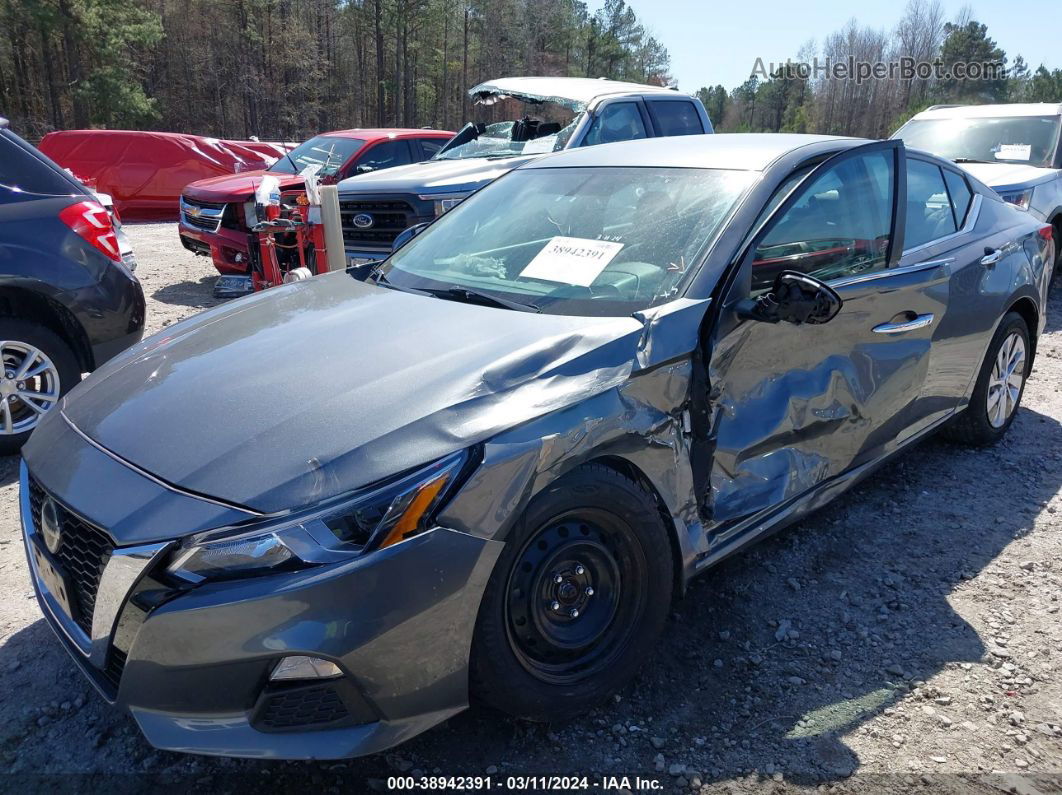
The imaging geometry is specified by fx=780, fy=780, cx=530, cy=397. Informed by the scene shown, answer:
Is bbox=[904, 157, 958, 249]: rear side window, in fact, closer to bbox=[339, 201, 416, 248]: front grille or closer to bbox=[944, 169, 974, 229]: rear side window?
bbox=[944, 169, 974, 229]: rear side window

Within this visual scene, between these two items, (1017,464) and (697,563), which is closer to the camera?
(697,563)

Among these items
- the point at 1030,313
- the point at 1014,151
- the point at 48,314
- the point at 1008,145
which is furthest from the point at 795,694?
the point at 1008,145

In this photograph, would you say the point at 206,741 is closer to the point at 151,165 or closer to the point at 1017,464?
the point at 1017,464

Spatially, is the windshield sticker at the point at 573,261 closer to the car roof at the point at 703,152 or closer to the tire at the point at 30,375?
the car roof at the point at 703,152

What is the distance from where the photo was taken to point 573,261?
2867mm

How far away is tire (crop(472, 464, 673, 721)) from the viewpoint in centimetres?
207

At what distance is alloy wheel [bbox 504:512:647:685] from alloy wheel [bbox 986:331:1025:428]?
9.76ft

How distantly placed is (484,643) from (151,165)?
16857mm

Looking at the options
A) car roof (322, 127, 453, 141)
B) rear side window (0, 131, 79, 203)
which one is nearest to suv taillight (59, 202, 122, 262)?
rear side window (0, 131, 79, 203)

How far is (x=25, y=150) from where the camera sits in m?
4.51

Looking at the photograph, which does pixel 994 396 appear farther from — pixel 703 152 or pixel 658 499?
pixel 658 499

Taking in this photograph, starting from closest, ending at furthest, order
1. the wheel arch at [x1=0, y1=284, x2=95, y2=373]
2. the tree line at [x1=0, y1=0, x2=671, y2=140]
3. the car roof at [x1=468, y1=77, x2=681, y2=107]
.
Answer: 1. the wheel arch at [x1=0, y1=284, x2=95, y2=373]
2. the car roof at [x1=468, y1=77, x2=681, y2=107]
3. the tree line at [x1=0, y1=0, x2=671, y2=140]

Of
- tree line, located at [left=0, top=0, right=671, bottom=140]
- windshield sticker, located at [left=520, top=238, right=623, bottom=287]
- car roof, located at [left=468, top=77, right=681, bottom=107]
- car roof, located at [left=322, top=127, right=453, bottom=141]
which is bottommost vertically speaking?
windshield sticker, located at [left=520, top=238, right=623, bottom=287]

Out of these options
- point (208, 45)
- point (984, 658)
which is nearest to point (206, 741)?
point (984, 658)
